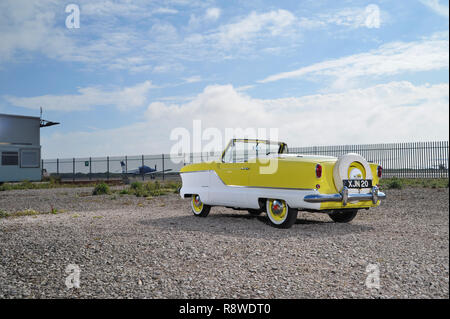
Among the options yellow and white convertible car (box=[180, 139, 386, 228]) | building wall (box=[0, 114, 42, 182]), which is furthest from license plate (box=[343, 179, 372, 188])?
building wall (box=[0, 114, 42, 182])

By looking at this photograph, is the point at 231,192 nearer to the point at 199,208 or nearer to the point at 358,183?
the point at 199,208

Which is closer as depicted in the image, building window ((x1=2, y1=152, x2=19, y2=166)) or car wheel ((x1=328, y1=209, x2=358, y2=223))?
car wheel ((x1=328, y1=209, x2=358, y2=223))

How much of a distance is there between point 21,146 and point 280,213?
2571 centimetres

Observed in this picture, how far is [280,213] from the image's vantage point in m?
6.95

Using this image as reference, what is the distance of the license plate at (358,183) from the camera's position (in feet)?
21.7

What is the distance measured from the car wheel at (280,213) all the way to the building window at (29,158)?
25419mm

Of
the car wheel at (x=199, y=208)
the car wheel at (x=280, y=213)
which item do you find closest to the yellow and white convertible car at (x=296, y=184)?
the car wheel at (x=280, y=213)

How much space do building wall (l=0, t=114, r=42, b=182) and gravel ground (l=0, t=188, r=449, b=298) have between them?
71.7 ft

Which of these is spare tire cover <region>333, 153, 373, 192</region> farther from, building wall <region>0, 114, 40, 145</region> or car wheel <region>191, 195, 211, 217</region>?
building wall <region>0, 114, 40, 145</region>

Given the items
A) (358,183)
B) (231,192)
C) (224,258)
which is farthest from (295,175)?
(224,258)

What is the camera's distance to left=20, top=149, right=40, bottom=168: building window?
28031 millimetres

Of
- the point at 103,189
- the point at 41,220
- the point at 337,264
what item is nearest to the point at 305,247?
the point at 337,264
